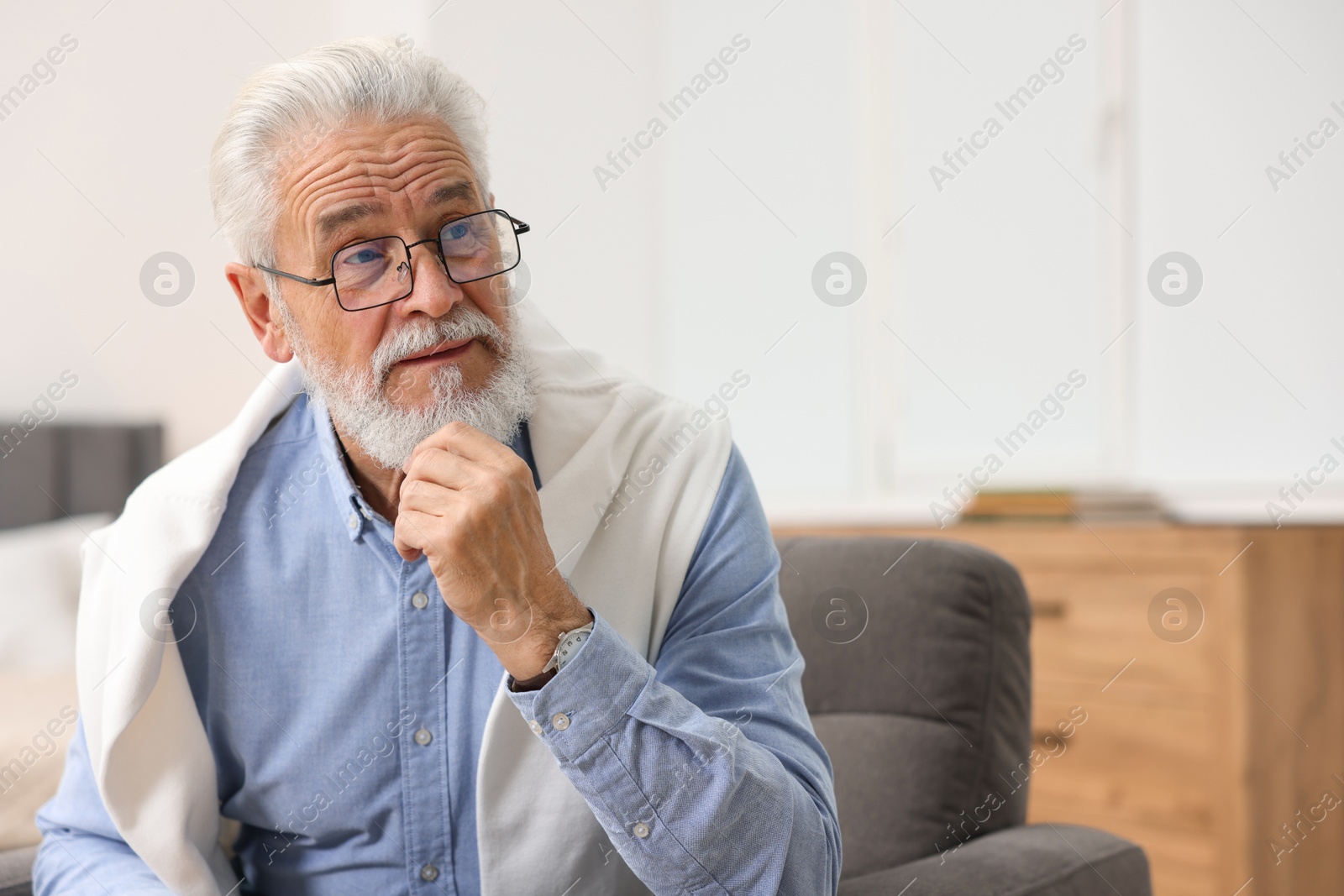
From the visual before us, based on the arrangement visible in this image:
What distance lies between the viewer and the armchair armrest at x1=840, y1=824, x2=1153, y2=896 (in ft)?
3.22

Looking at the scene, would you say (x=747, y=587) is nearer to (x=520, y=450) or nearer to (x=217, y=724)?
(x=520, y=450)

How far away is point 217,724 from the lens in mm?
1116

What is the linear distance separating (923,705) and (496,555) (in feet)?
1.96

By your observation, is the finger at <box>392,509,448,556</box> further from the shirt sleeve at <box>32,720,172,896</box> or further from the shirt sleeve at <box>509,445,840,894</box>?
the shirt sleeve at <box>32,720,172,896</box>

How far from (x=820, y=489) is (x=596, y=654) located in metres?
2.43

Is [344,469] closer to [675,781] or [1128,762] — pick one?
[675,781]

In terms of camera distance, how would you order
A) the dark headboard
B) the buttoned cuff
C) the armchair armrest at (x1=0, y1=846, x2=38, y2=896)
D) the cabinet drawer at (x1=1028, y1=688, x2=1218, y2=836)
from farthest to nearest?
1. the dark headboard
2. the cabinet drawer at (x1=1028, y1=688, x2=1218, y2=836)
3. the armchair armrest at (x1=0, y1=846, x2=38, y2=896)
4. the buttoned cuff

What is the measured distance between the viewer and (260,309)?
117cm

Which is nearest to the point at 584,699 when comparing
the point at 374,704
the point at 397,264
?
the point at 374,704

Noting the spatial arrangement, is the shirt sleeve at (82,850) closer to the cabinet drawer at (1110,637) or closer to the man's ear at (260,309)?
the man's ear at (260,309)

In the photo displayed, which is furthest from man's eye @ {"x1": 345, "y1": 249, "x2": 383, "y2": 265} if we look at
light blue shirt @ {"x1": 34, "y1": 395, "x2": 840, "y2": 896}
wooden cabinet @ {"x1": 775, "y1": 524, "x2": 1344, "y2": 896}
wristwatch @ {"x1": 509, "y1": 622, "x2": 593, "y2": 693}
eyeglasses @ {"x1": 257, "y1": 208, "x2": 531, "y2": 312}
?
wooden cabinet @ {"x1": 775, "y1": 524, "x2": 1344, "y2": 896}

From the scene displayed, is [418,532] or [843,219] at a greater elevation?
[843,219]

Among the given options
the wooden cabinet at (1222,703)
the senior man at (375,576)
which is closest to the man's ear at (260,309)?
the senior man at (375,576)

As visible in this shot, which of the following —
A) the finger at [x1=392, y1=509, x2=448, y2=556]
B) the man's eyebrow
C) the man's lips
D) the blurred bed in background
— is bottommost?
the blurred bed in background
